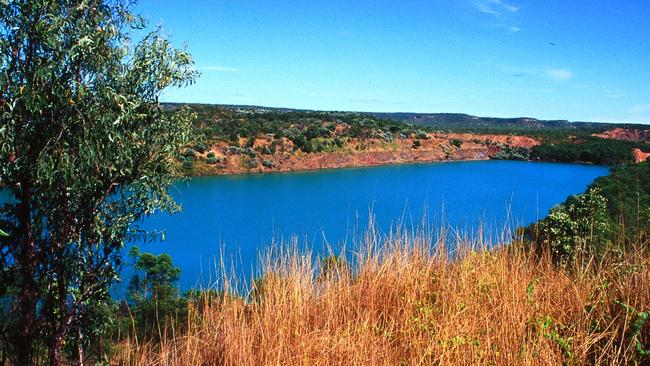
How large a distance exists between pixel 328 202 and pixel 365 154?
2136cm

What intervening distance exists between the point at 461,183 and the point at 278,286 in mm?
42541

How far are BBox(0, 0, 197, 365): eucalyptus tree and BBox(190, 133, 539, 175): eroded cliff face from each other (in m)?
35.6

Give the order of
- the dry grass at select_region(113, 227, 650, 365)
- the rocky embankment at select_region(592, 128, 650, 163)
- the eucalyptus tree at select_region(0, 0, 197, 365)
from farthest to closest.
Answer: the rocky embankment at select_region(592, 128, 650, 163) → the eucalyptus tree at select_region(0, 0, 197, 365) → the dry grass at select_region(113, 227, 650, 365)

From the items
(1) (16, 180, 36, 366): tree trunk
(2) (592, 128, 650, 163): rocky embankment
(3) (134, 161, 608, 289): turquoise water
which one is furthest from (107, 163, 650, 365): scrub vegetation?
(2) (592, 128, 650, 163): rocky embankment

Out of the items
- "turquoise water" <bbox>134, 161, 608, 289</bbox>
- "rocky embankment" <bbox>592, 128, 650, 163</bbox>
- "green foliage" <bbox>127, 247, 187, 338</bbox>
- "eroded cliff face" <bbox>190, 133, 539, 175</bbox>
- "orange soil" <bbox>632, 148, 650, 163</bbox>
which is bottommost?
"turquoise water" <bbox>134, 161, 608, 289</bbox>

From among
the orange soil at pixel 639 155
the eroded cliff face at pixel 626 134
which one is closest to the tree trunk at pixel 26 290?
the orange soil at pixel 639 155

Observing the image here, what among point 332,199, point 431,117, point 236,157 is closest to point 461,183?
point 332,199

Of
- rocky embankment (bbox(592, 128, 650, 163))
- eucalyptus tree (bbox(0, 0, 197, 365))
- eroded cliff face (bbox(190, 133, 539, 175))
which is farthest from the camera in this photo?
rocky embankment (bbox(592, 128, 650, 163))

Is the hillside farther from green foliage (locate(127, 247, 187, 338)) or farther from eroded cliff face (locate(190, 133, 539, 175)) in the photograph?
green foliage (locate(127, 247, 187, 338))

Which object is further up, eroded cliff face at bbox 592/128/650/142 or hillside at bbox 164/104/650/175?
eroded cliff face at bbox 592/128/650/142

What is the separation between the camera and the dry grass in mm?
3207

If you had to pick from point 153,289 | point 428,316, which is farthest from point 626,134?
point 428,316

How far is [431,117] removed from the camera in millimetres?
132750

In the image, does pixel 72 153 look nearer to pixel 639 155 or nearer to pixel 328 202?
pixel 328 202
